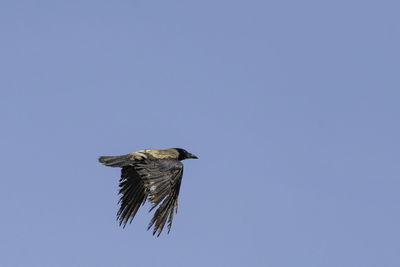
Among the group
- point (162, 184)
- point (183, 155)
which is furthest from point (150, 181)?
point (183, 155)

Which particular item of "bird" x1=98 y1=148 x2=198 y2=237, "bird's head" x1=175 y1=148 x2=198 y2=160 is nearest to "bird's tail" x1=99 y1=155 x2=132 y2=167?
"bird" x1=98 y1=148 x2=198 y2=237

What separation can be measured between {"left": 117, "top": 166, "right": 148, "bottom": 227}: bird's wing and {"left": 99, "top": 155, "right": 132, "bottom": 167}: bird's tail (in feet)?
0.74

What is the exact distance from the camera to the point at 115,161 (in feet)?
75.4

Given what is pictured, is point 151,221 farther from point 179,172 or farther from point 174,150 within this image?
point 174,150

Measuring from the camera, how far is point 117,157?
75.9ft

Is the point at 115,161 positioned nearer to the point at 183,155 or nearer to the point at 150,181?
the point at 150,181

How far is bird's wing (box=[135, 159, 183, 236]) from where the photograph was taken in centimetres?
2086

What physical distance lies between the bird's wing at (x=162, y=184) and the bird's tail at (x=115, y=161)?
354 mm

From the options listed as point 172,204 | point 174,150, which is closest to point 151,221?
point 172,204

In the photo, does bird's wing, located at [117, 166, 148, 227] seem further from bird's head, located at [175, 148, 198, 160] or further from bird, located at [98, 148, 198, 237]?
bird's head, located at [175, 148, 198, 160]

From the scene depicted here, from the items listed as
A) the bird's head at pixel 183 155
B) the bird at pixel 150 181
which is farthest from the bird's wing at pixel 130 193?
the bird's head at pixel 183 155

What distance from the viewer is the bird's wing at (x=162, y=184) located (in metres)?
20.9

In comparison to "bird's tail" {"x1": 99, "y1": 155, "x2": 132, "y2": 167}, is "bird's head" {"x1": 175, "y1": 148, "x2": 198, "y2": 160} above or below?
above

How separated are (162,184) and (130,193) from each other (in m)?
1.92
